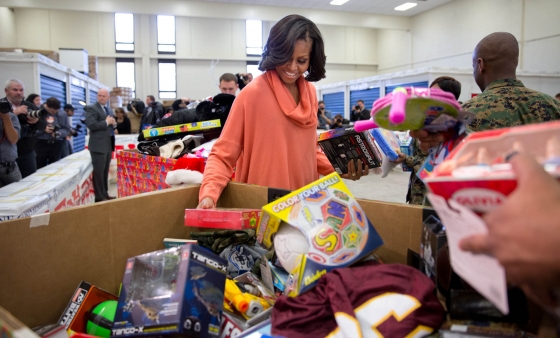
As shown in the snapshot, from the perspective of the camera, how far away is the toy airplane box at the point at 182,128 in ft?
9.44

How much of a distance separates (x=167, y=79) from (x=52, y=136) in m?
10.9

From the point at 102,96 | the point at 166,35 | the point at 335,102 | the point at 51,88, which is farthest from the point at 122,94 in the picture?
the point at 102,96

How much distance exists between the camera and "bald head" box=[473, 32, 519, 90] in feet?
6.82

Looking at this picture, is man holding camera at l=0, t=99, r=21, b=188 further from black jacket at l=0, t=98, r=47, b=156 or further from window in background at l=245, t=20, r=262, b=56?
window in background at l=245, t=20, r=262, b=56

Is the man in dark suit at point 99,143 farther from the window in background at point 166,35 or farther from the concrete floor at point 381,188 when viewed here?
the window in background at point 166,35

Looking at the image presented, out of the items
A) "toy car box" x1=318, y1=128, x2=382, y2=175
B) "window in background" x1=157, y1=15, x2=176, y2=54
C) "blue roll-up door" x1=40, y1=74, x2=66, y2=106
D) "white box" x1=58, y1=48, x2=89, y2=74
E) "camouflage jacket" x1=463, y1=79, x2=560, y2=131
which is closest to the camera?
"toy car box" x1=318, y1=128, x2=382, y2=175

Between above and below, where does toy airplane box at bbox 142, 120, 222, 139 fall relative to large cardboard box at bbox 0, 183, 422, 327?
above

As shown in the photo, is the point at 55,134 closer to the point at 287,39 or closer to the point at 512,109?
the point at 287,39

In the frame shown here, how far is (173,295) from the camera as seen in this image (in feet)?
2.86

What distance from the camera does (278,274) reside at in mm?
1092

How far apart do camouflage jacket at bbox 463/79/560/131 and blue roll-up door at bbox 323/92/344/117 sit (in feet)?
35.5

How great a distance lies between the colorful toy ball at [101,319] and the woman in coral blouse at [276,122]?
0.52m

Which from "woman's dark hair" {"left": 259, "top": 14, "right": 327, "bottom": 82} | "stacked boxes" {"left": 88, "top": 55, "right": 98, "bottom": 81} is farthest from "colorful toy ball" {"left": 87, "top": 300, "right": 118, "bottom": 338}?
"stacked boxes" {"left": 88, "top": 55, "right": 98, "bottom": 81}

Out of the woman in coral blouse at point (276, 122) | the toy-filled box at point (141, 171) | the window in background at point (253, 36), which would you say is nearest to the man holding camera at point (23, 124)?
the toy-filled box at point (141, 171)
